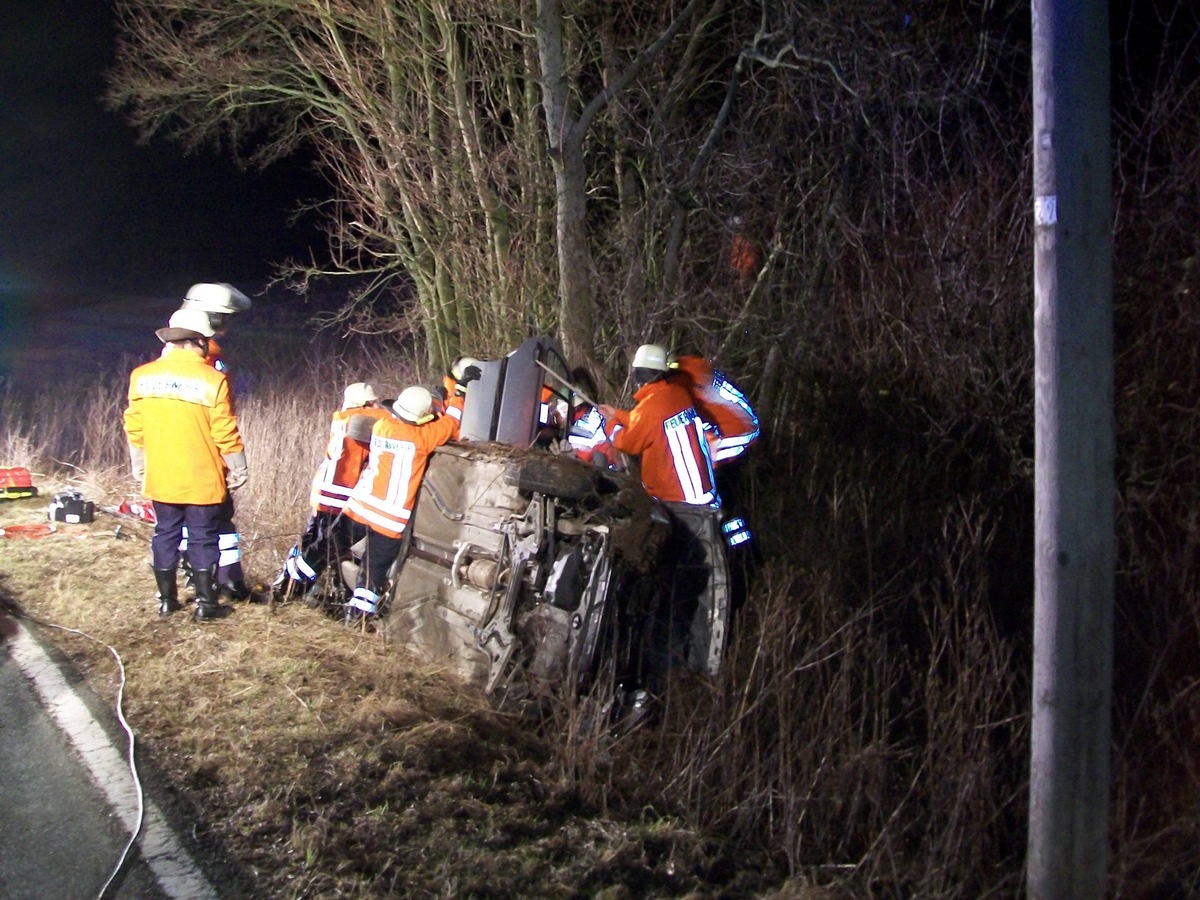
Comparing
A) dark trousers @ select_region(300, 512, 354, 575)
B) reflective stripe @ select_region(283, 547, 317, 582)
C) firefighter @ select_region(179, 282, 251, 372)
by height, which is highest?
firefighter @ select_region(179, 282, 251, 372)

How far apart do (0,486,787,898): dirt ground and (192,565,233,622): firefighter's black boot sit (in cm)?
10

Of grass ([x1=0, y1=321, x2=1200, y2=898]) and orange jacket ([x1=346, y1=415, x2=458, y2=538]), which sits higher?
orange jacket ([x1=346, y1=415, x2=458, y2=538])

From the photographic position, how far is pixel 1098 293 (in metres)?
2.95

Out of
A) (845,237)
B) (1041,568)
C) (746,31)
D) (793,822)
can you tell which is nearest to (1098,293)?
(1041,568)

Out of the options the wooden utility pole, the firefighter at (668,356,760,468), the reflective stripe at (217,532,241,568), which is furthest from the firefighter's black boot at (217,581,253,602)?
the wooden utility pole

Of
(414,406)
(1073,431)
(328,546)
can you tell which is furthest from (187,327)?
(1073,431)

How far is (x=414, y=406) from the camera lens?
5.73 meters

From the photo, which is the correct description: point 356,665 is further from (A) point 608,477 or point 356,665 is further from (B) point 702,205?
(B) point 702,205

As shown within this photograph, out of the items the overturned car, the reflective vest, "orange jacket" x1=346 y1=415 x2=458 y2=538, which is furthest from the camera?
the reflective vest

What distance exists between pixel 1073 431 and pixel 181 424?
4623mm

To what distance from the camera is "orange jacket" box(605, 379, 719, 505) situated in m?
5.93

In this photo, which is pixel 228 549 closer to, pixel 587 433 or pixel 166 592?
pixel 166 592

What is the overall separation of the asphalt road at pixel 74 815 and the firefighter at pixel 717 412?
3.69 metres

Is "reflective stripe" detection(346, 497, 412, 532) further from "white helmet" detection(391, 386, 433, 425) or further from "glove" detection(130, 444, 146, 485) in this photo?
"glove" detection(130, 444, 146, 485)
